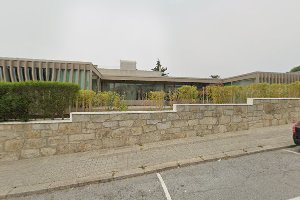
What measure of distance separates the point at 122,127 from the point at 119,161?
1.66 metres

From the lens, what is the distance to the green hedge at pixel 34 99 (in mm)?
6566

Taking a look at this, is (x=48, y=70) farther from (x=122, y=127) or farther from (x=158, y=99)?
(x=122, y=127)

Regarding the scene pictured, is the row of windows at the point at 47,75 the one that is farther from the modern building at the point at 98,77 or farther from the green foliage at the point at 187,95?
the green foliage at the point at 187,95

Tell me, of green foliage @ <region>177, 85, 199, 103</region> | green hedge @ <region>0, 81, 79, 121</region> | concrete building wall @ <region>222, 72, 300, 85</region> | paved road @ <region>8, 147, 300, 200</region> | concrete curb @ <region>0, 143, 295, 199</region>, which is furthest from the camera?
concrete building wall @ <region>222, 72, 300, 85</region>

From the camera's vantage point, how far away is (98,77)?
21.8m

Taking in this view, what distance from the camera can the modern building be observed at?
57.0 feet

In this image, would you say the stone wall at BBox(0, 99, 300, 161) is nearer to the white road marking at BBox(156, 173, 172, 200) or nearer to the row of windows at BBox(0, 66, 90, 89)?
the white road marking at BBox(156, 173, 172, 200)

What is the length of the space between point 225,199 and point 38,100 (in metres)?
6.74

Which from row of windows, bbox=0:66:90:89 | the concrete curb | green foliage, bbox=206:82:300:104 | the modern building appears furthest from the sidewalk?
row of windows, bbox=0:66:90:89

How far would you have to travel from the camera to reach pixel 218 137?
7969 mm

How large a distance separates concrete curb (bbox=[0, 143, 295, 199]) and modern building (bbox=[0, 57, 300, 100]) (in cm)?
603

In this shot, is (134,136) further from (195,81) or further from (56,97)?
(195,81)

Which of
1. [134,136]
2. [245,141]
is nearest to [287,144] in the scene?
[245,141]

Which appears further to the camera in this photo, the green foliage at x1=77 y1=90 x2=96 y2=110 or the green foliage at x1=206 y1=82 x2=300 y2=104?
the green foliage at x1=206 y1=82 x2=300 y2=104
